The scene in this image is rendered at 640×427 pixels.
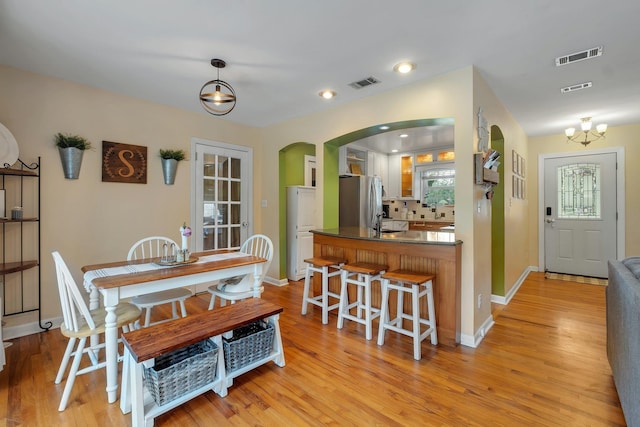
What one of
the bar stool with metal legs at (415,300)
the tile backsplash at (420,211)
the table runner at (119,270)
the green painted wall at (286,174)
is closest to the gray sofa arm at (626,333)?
the bar stool with metal legs at (415,300)

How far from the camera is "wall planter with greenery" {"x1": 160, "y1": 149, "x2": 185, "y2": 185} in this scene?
3.70m

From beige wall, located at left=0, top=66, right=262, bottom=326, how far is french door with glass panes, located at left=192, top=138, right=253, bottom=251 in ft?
0.63

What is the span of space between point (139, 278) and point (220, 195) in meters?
2.45

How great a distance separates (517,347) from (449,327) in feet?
1.92

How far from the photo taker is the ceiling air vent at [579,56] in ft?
7.84

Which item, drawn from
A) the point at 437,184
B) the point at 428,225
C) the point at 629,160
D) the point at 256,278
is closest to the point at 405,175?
the point at 437,184

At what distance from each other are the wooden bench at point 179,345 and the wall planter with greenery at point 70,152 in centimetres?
211

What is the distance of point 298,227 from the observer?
4.66 m

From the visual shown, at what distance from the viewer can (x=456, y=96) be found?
2709 millimetres

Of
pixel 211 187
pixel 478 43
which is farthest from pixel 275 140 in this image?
pixel 478 43

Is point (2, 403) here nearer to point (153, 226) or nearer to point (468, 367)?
point (153, 226)

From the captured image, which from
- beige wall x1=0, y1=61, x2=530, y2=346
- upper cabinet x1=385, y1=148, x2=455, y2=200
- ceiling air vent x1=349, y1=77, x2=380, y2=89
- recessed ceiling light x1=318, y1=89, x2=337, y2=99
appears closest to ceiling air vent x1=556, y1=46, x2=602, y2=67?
beige wall x1=0, y1=61, x2=530, y2=346

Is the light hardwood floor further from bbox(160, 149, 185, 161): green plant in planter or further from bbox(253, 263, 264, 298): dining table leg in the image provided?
bbox(160, 149, 185, 161): green plant in planter

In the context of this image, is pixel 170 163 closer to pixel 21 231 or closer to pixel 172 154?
pixel 172 154
